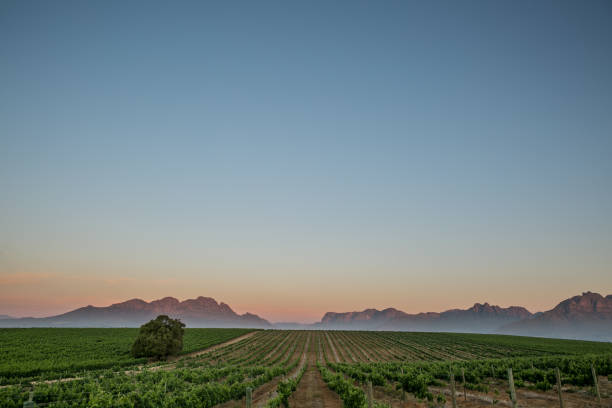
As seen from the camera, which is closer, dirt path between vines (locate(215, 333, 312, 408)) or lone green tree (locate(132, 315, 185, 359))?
dirt path between vines (locate(215, 333, 312, 408))

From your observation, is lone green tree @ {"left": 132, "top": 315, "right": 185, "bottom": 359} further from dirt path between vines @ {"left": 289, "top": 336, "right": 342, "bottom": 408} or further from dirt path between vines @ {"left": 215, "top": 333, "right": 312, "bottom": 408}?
dirt path between vines @ {"left": 289, "top": 336, "right": 342, "bottom": 408}

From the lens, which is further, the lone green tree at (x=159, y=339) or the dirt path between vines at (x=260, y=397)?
the lone green tree at (x=159, y=339)

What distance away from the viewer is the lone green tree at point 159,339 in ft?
134

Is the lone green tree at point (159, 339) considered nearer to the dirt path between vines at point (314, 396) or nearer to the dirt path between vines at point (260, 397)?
the dirt path between vines at point (260, 397)

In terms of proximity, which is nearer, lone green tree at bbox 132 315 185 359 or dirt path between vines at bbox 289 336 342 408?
dirt path between vines at bbox 289 336 342 408

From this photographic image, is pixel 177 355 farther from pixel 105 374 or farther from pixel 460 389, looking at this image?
pixel 460 389

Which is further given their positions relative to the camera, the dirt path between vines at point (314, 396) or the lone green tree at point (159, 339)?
the lone green tree at point (159, 339)

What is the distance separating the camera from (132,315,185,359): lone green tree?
4091cm

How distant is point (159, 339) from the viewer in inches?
1630

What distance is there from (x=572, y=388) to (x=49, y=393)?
29445 mm

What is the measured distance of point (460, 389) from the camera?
2186 centimetres

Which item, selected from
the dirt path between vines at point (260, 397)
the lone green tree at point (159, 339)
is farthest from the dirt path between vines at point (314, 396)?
the lone green tree at point (159, 339)

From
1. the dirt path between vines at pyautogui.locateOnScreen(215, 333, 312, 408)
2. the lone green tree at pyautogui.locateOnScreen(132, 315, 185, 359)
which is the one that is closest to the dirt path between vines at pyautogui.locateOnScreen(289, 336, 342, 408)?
the dirt path between vines at pyautogui.locateOnScreen(215, 333, 312, 408)

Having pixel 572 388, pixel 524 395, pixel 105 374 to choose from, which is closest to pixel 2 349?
pixel 105 374
